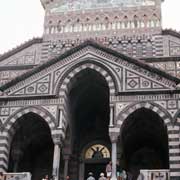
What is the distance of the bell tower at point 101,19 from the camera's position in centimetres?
2636

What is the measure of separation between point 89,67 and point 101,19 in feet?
22.9

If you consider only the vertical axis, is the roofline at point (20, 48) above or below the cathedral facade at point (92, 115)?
A: above

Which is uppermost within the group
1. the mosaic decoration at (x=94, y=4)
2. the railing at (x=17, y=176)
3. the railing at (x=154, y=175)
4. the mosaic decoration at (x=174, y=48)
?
the mosaic decoration at (x=94, y=4)

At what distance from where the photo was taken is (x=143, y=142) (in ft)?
72.4

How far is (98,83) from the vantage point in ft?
69.9

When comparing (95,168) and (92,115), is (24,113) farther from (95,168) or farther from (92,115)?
(95,168)

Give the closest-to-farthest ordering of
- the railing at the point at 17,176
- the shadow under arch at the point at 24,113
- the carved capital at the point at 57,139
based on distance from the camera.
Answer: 1. the railing at the point at 17,176
2. the carved capital at the point at 57,139
3. the shadow under arch at the point at 24,113

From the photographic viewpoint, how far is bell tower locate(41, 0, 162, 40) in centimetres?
2636

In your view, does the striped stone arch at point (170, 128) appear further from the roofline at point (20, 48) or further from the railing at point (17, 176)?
the roofline at point (20, 48)

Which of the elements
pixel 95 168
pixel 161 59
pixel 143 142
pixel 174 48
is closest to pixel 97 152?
pixel 95 168

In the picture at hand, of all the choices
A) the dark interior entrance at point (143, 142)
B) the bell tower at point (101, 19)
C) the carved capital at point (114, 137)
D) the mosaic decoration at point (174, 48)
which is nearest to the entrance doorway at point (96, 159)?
the dark interior entrance at point (143, 142)

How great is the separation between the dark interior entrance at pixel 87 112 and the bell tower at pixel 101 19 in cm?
538

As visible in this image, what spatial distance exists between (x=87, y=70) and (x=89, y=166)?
14.5 feet

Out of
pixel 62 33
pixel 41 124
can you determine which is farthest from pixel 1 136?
pixel 62 33
